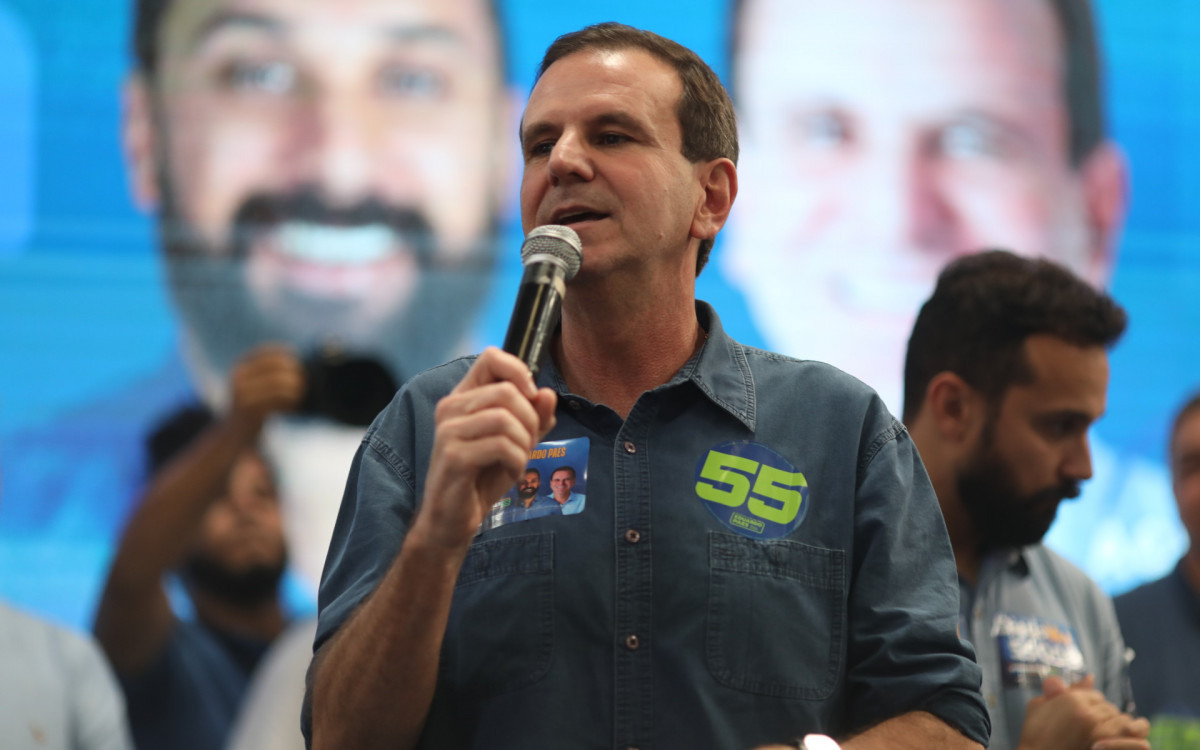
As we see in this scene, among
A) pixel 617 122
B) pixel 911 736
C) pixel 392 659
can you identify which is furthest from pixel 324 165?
pixel 911 736

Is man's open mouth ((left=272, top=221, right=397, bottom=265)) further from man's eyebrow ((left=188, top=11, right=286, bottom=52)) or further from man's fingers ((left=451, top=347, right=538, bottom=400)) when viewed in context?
man's fingers ((left=451, top=347, right=538, bottom=400))

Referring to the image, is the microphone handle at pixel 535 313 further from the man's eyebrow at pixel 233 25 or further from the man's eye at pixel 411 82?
the man's eyebrow at pixel 233 25

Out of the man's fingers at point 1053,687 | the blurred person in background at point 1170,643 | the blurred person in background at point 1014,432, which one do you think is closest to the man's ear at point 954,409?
the blurred person in background at point 1014,432

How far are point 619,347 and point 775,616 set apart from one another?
1.36ft

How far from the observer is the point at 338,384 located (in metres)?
3.74

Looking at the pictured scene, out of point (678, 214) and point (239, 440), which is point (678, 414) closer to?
point (678, 214)

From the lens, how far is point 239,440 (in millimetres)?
3678

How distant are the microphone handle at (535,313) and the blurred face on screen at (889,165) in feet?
9.06

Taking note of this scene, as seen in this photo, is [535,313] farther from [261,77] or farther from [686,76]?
[261,77]

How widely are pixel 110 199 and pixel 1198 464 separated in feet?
11.2

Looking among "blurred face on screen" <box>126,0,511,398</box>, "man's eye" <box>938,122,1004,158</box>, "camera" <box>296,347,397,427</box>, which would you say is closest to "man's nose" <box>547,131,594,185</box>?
"camera" <box>296,347,397,427</box>

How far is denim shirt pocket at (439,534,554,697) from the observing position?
1.44m

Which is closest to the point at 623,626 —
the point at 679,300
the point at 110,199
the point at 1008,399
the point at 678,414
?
the point at 678,414

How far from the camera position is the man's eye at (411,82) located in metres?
4.06
